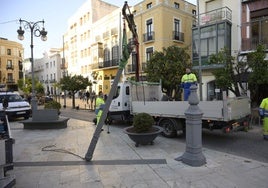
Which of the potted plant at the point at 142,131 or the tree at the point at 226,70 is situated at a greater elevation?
the tree at the point at 226,70

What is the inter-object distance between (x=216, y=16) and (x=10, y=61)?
180 feet

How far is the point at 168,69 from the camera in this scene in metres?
15.4

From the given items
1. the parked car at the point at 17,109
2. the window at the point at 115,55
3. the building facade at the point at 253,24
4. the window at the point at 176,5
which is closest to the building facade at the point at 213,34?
the building facade at the point at 253,24

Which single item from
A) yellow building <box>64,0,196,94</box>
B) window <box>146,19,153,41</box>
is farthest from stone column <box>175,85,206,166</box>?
window <box>146,19,153,41</box>

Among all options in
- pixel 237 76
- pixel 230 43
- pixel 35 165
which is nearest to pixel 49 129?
pixel 35 165

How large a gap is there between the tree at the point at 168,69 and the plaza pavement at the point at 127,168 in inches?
307

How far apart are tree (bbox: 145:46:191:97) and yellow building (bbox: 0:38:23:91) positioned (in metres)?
49.8

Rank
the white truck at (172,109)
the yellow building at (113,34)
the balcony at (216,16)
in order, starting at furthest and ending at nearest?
the yellow building at (113,34)
the balcony at (216,16)
the white truck at (172,109)

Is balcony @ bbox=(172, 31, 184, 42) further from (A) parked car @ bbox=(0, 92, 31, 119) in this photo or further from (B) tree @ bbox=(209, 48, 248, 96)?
(A) parked car @ bbox=(0, 92, 31, 119)

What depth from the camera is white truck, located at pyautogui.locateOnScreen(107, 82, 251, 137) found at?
25.1ft

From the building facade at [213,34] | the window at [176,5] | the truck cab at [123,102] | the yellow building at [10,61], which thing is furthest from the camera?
the yellow building at [10,61]

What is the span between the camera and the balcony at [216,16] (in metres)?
18.6

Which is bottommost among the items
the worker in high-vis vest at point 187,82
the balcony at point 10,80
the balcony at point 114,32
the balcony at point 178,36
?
the worker in high-vis vest at point 187,82

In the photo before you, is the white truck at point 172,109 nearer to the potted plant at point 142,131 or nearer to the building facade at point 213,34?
the potted plant at point 142,131
